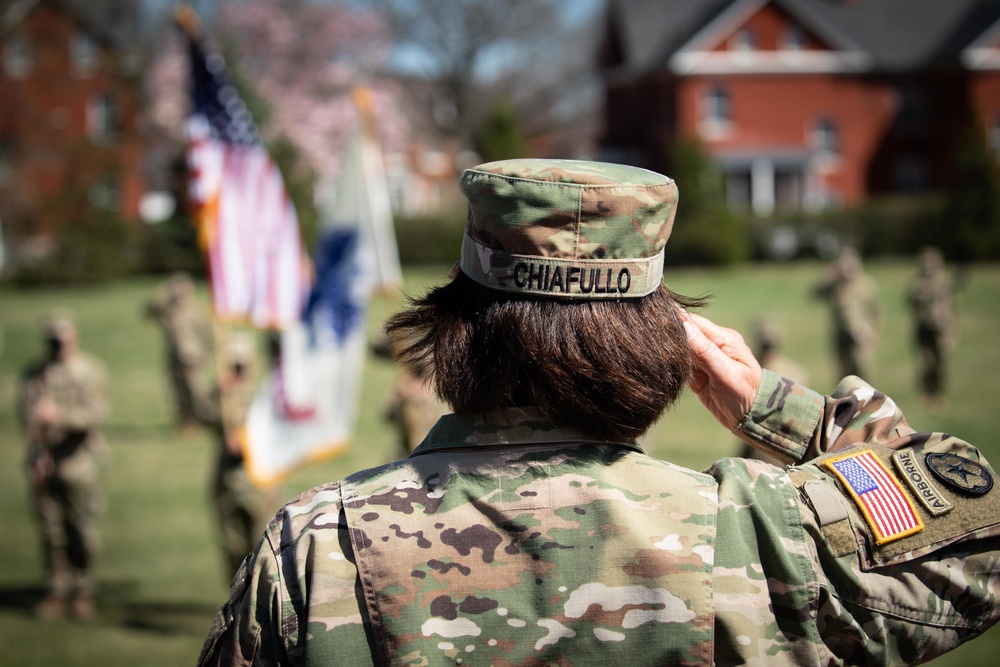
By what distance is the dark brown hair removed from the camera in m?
1.69

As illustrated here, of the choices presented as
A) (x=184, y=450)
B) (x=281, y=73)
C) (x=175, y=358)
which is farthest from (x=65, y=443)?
(x=281, y=73)

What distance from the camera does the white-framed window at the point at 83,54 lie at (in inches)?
1684

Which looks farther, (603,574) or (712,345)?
(712,345)

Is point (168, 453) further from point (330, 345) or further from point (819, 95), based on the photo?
point (819, 95)

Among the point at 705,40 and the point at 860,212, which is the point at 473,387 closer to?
the point at 860,212

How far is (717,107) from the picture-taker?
1655 inches

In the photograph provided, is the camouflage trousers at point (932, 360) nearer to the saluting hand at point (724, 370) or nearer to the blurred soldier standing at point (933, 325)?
the blurred soldier standing at point (933, 325)

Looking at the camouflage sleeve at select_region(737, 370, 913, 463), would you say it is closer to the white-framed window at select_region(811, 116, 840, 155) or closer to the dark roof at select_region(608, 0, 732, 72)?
the dark roof at select_region(608, 0, 732, 72)

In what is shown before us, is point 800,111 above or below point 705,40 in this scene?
below

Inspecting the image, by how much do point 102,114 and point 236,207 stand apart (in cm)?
4121

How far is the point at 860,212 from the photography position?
3453cm

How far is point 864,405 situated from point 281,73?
42589 mm

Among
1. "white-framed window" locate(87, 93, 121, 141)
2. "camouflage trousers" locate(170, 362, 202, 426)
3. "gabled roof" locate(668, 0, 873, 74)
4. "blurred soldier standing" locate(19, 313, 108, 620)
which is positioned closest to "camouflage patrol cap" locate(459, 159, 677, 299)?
"blurred soldier standing" locate(19, 313, 108, 620)

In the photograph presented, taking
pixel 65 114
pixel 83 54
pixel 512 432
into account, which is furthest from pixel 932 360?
pixel 83 54
